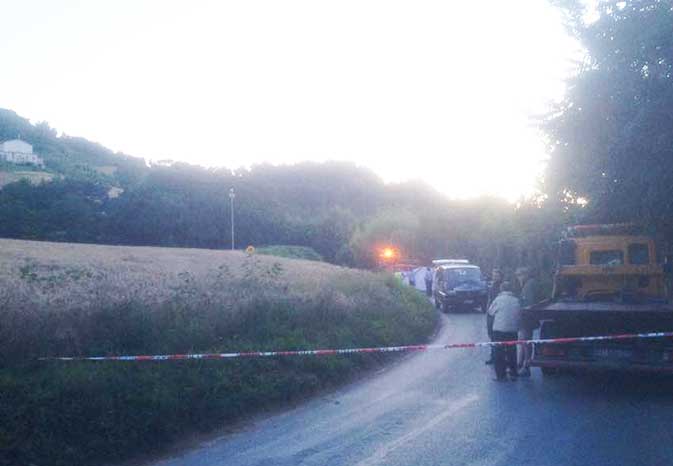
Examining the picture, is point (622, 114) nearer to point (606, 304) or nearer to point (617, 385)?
point (606, 304)

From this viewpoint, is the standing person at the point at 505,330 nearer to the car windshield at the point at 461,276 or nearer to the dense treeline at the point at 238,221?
the car windshield at the point at 461,276

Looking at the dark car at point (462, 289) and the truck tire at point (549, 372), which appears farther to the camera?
the dark car at point (462, 289)

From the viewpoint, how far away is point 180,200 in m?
64.4

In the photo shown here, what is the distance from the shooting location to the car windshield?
96.6 ft

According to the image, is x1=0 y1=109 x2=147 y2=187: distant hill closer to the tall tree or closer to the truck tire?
the tall tree

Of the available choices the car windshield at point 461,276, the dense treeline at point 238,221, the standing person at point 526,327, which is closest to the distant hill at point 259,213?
the dense treeline at point 238,221

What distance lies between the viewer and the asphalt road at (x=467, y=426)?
744cm

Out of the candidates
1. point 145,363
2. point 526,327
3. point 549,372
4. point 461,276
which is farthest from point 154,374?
point 461,276

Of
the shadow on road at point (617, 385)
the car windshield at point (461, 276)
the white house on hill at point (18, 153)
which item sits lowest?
the shadow on road at point (617, 385)

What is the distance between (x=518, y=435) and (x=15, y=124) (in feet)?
319

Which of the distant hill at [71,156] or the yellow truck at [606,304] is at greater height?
the distant hill at [71,156]

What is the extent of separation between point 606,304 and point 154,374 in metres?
7.27

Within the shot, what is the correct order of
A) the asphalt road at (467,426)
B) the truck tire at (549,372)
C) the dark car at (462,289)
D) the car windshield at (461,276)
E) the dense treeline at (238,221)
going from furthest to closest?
the dense treeline at (238,221) → the car windshield at (461,276) → the dark car at (462,289) → the truck tire at (549,372) → the asphalt road at (467,426)

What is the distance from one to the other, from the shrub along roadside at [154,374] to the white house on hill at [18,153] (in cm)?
6337
